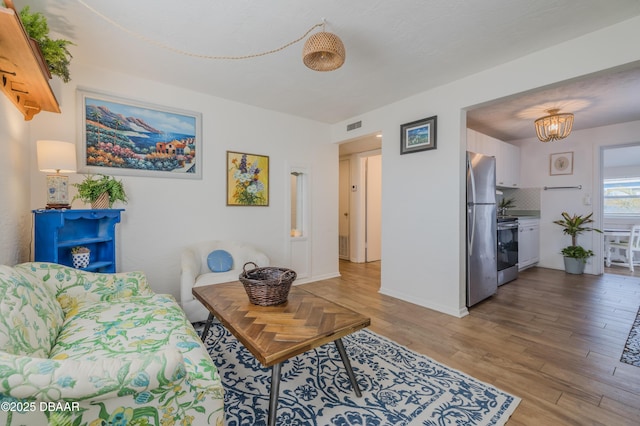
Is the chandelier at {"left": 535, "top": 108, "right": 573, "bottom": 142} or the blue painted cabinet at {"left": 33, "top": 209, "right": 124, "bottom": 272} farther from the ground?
the chandelier at {"left": 535, "top": 108, "right": 573, "bottom": 142}

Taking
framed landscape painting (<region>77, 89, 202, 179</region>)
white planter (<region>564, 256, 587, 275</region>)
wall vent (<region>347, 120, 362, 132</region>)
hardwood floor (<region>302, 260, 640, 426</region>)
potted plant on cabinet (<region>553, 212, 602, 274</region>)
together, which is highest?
wall vent (<region>347, 120, 362, 132</region>)

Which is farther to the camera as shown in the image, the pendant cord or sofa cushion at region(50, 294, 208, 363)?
the pendant cord

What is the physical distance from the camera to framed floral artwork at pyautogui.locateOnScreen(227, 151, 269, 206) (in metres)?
3.49

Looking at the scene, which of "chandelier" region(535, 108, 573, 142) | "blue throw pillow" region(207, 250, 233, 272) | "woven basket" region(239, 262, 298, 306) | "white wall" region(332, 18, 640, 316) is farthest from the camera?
"chandelier" region(535, 108, 573, 142)

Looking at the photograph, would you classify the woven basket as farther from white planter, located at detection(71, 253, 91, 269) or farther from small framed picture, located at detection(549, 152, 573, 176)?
small framed picture, located at detection(549, 152, 573, 176)

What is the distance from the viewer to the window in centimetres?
591

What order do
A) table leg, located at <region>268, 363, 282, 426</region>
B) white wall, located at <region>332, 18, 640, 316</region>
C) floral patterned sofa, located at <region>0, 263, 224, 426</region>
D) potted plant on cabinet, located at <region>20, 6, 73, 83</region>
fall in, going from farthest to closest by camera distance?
1. white wall, located at <region>332, 18, 640, 316</region>
2. potted plant on cabinet, located at <region>20, 6, 73, 83</region>
3. table leg, located at <region>268, 363, 282, 426</region>
4. floral patterned sofa, located at <region>0, 263, 224, 426</region>

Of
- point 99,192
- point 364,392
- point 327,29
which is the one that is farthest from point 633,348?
point 99,192

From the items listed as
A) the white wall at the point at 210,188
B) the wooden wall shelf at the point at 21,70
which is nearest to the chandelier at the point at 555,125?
the white wall at the point at 210,188

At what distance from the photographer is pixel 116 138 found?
276cm

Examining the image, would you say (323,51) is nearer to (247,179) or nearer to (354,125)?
(247,179)

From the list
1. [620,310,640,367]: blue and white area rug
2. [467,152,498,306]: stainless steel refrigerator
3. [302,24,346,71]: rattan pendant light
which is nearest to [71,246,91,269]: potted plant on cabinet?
[302,24,346,71]: rattan pendant light

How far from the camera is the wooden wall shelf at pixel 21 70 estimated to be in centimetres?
120

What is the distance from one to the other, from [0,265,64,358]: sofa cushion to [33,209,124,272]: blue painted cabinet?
75 centimetres
